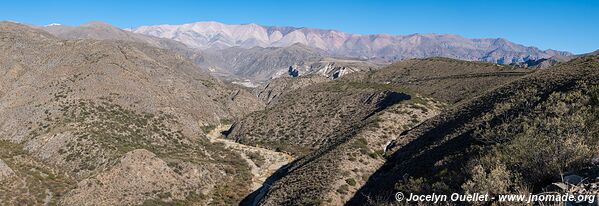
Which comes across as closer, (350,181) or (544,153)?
(544,153)

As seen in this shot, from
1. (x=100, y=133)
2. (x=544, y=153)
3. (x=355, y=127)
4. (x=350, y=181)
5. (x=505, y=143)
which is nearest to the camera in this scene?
(x=544, y=153)

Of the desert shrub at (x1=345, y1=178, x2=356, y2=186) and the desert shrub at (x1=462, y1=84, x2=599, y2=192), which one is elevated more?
the desert shrub at (x1=462, y1=84, x2=599, y2=192)

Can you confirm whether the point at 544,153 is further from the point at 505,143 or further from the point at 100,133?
the point at 100,133

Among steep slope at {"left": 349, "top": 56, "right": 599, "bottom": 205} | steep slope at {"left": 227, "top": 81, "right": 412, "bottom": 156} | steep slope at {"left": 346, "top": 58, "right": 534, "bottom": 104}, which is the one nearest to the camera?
steep slope at {"left": 349, "top": 56, "right": 599, "bottom": 205}

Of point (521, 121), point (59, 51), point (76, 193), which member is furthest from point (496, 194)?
point (59, 51)

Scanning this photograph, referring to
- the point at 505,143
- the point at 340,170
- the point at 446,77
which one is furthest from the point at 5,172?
the point at 446,77

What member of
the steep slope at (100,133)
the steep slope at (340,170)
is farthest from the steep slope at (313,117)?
the steep slope at (100,133)

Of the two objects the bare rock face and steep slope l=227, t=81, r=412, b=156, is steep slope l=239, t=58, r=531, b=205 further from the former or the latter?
the bare rock face

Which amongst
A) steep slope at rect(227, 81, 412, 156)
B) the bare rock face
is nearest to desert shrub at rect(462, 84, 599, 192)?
steep slope at rect(227, 81, 412, 156)
